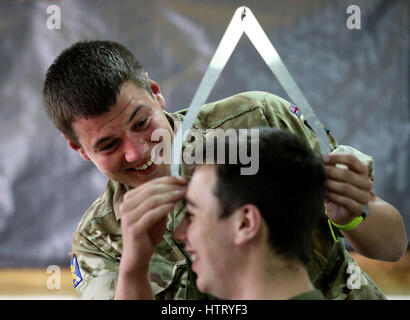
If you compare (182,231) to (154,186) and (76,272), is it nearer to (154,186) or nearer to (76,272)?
(154,186)

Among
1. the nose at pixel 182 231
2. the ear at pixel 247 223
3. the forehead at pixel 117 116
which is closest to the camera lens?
the ear at pixel 247 223

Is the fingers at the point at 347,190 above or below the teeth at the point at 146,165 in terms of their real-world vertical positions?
below

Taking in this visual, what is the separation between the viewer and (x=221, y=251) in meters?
1.25

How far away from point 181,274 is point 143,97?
1.99 ft

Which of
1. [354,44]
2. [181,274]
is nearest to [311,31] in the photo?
[354,44]

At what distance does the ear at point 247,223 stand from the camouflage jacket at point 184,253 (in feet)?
1.18

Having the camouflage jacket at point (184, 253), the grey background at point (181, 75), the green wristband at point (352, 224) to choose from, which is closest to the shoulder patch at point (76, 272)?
the camouflage jacket at point (184, 253)

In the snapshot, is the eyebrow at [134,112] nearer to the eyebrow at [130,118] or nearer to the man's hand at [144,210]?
the eyebrow at [130,118]

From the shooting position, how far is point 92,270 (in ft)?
5.64

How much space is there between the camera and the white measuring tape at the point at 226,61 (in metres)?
1.28

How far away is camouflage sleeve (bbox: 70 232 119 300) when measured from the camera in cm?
161

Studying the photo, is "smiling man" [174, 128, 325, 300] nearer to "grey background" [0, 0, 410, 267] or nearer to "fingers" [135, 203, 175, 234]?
"fingers" [135, 203, 175, 234]

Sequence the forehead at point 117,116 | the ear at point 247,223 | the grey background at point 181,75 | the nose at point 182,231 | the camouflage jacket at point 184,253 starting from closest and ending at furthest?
the ear at point 247,223 < the nose at point 182,231 < the forehead at point 117,116 < the camouflage jacket at point 184,253 < the grey background at point 181,75

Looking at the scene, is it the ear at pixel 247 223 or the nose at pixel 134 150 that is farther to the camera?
the nose at pixel 134 150
